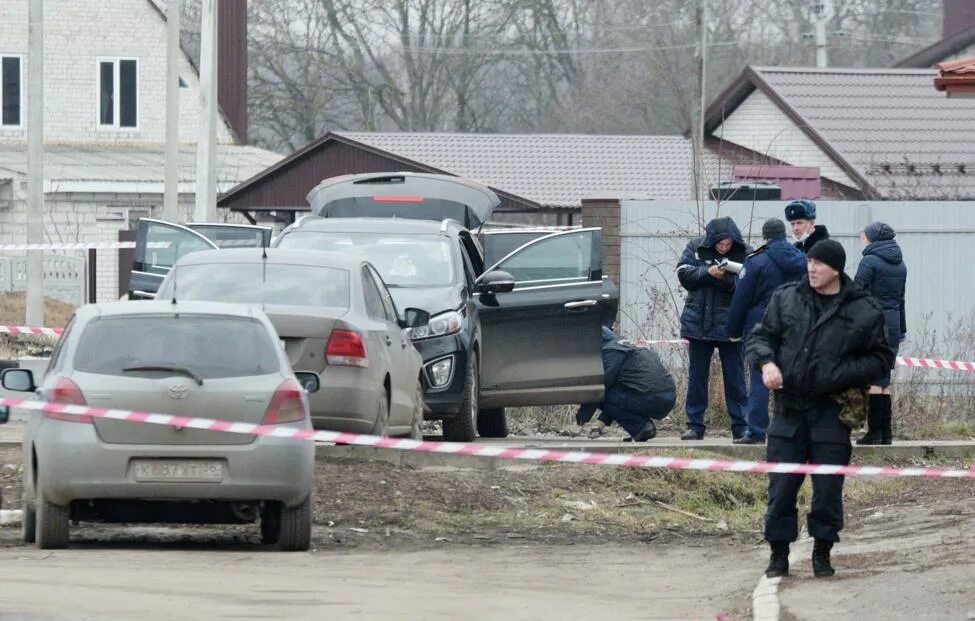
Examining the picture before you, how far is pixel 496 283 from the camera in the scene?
14805 mm

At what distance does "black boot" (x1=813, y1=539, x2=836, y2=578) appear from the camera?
9.37 metres

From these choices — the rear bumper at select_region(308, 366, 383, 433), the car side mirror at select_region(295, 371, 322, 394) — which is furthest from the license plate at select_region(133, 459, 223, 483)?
the rear bumper at select_region(308, 366, 383, 433)

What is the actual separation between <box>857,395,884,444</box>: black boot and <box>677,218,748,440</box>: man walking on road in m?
0.97

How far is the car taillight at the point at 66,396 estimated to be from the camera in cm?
984

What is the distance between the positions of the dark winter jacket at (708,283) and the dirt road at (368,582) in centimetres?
360

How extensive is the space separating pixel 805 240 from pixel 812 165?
1012 inches

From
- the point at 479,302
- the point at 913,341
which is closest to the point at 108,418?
the point at 479,302

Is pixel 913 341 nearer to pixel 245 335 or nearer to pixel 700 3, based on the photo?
pixel 245 335

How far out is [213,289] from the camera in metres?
12.5

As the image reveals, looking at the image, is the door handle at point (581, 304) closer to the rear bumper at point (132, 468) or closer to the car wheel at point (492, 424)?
the car wheel at point (492, 424)

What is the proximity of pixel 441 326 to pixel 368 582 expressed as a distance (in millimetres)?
5307

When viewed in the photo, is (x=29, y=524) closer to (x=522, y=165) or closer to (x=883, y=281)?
(x=883, y=281)

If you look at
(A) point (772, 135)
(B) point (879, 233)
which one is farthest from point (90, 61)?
(B) point (879, 233)

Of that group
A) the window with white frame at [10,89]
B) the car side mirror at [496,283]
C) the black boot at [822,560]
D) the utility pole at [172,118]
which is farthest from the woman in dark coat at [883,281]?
the window with white frame at [10,89]
